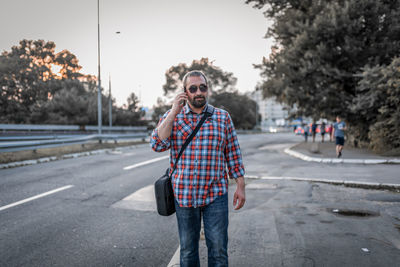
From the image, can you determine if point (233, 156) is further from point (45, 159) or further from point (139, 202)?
point (45, 159)

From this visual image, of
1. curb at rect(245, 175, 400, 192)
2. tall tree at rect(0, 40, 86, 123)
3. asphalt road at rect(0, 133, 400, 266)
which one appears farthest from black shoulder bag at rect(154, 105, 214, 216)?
tall tree at rect(0, 40, 86, 123)

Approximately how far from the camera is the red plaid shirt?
2369 mm

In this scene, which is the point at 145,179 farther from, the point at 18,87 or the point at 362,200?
the point at 18,87

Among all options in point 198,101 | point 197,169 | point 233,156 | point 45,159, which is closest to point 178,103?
point 198,101

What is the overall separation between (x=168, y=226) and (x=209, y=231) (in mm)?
2267

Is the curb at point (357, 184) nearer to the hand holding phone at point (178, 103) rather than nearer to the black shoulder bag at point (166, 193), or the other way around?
→ the black shoulder bag at point (166, 193)

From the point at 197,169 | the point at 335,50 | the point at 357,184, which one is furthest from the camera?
the point at 335,50

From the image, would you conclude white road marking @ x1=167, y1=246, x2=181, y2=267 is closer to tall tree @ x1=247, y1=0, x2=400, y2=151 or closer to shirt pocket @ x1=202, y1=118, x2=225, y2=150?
shirt pocket @ x1=202, y1=118, x2=225, y2=150

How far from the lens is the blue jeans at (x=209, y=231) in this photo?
2.39m

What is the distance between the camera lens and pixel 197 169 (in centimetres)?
237

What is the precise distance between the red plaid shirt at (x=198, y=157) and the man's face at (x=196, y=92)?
0.09 m

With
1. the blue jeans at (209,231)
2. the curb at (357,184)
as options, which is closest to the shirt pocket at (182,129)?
the blue jeans at (209,231)

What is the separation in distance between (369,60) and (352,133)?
15.4ft

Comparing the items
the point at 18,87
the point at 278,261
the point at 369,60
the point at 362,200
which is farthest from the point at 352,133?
the point at 18,87
